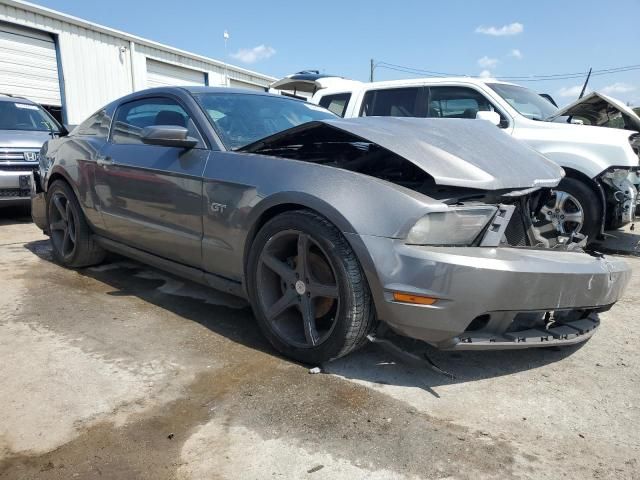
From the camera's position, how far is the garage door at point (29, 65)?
1176 centimetres

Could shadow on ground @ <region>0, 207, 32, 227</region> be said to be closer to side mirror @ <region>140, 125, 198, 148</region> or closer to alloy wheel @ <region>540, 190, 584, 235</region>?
side mirror @ <region>140, 125, 198, 148</region>

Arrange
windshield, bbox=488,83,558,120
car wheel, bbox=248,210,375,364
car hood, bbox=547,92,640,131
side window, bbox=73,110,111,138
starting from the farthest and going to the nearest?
1. windshield, bbox=488,83,558,120
2. car hood, bbox=547,92,640,131
3. side window, bbox=73,110,111,138
4. car wheel, bbox=248,210,375,364

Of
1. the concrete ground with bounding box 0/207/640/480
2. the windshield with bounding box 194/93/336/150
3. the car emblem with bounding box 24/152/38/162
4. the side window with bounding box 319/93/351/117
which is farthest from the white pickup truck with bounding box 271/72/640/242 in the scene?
the car emblem with bounding box 24/152/38/162

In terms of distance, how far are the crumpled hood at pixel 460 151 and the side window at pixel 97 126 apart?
91.9 inches

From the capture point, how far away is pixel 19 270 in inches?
174

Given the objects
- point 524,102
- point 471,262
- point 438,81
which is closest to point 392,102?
point 438,81

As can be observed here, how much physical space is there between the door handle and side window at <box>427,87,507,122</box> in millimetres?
3806

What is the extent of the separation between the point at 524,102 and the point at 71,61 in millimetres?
12191

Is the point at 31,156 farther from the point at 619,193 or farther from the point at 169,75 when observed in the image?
the point at 169,75

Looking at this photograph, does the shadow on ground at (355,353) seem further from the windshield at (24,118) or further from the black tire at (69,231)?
the windshield at (24,118)

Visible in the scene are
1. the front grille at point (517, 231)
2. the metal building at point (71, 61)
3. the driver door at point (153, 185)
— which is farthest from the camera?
the metal building at point (71, 61)

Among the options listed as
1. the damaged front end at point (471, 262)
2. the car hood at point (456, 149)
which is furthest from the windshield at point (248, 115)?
the damaged front end at point (471, 262)

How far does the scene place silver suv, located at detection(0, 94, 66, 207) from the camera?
6520 mm

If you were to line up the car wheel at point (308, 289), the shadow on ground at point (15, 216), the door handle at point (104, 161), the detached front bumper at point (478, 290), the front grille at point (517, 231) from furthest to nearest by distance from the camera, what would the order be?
the shadow on ground at point (15, 216) → the door handle at point (104, 161) → the front grille at point (517, 231) → the car wheel at point (308, 289) → the detached front bumper at point (478, 290)
